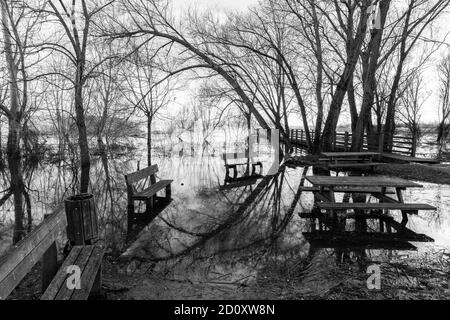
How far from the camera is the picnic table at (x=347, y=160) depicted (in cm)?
1300

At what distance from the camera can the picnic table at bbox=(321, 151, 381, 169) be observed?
13.0 m

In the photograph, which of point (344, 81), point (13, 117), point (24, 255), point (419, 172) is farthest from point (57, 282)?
point (13, 117)

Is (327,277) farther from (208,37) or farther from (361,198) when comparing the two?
(208,37)

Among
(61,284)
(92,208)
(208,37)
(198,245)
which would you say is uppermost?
(208,37)

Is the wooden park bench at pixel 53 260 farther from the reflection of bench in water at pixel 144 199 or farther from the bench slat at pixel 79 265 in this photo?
the reflection of bench in water at pixel 144 199

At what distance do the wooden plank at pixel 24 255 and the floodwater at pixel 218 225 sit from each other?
1220mm

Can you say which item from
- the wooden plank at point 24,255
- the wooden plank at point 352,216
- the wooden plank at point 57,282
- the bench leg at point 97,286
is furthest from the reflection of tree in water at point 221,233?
the wooden plank at point 24,255

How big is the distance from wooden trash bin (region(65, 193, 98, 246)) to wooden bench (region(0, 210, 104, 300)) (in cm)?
13

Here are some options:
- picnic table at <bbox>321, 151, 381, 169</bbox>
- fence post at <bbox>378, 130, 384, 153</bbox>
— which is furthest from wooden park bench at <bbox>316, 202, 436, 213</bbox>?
fence post at <bbox>378, 130, 384, 153</bbox>

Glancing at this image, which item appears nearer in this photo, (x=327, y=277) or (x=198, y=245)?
(x=327, y=277)

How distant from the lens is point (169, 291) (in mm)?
3680

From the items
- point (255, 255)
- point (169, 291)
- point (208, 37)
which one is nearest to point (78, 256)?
point (169, 291)

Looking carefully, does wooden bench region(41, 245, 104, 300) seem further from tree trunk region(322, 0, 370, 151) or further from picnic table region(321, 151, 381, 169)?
tree trunk region(322, 0, 370, 151)

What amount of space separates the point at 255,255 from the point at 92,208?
2402 millimetres
